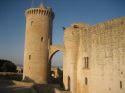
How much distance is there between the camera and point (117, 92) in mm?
13969

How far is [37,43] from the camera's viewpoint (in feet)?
70.5

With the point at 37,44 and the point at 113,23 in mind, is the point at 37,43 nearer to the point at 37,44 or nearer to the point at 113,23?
the point at 37,44

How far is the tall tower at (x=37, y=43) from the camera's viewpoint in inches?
830

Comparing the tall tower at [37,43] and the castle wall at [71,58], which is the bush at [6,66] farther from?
the castle wall at [71,58]

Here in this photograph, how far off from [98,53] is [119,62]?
2.17m

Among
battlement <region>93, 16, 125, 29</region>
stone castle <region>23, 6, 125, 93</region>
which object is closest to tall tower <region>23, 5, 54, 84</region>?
stone castle <region>23, 6, 125, 93</region>

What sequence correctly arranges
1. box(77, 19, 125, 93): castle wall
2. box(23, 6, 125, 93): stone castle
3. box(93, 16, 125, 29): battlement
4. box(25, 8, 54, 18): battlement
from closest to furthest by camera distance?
box(77, 19, 125, 93): castle wall < box(23, 6, 125, 93): stone castle < box(93, 16, 125, 29): battlement < box(25, 8, 54, 18): battlement

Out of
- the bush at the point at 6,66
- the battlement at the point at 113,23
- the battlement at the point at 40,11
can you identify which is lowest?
the bush at the point at 6,66

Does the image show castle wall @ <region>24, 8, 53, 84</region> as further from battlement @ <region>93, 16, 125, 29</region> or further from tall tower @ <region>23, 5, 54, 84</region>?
battlement @ <region>93, 16, 125, 29</region>

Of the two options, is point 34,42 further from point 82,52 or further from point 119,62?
point 119,62

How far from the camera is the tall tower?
21.1 m

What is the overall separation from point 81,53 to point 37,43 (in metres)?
5.79

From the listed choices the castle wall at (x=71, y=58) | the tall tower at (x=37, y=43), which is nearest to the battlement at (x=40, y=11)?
the tall tower at (x=37, y=43)

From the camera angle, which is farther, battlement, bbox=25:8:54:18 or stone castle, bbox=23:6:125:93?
battlement, bbox=25:8:54:18
